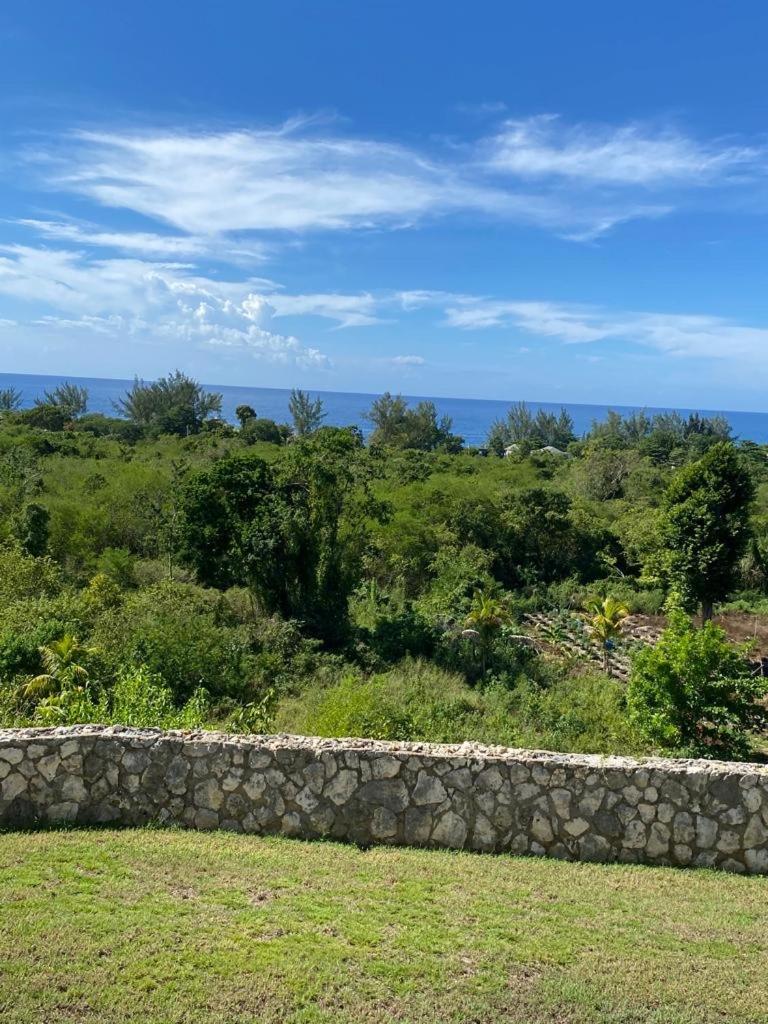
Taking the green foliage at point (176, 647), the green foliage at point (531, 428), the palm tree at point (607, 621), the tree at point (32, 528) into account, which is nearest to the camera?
the green foliage at point (176, 647)

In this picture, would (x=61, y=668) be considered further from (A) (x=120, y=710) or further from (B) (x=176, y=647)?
(A) (x=120, y=710)

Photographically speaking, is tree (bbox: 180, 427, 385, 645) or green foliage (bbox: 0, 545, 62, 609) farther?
tree (bbox: 180, 427, 385, 645)

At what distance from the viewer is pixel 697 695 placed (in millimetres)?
13000

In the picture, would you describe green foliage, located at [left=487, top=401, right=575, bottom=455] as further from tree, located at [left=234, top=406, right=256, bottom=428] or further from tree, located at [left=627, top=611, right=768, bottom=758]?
tree, located at [left=627, top=611, right=768, bottom=758]

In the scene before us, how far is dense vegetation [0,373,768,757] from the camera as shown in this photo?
1341 cm

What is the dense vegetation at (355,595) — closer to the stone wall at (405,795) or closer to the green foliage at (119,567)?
the green foliage at (119,567)

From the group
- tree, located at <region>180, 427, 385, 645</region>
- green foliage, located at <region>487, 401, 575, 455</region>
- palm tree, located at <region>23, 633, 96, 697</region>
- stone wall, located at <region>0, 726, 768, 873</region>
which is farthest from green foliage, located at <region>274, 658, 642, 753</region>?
green foliage, located at <region>487, 401, 575, 455</region>

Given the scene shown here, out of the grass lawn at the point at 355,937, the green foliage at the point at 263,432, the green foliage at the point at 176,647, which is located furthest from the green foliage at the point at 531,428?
the grass lawn at the point at 355,937

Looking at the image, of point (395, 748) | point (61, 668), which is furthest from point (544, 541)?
point (395, 748)

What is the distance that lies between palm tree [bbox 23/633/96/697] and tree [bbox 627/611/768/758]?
405 inches

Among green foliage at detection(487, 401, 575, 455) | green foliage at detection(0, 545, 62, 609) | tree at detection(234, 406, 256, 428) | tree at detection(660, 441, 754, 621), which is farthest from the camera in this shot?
green foliage at detection(487, 401, 575, 455)

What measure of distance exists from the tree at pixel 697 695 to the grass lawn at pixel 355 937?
227 inches

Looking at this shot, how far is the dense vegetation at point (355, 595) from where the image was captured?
13406mm

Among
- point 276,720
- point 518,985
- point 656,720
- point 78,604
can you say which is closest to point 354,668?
point 276,720
